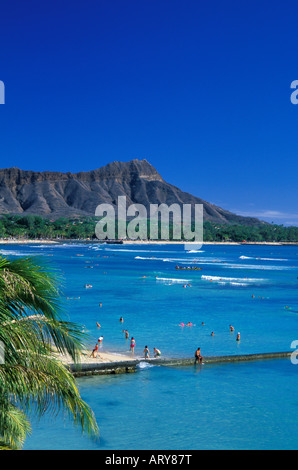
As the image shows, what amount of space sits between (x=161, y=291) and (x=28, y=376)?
5666 centimetres

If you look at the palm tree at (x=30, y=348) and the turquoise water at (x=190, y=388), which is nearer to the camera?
the palm tree at (x=30, y=348)

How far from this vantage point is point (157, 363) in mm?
25906

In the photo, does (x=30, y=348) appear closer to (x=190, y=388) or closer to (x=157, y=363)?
(x=190, y=388)

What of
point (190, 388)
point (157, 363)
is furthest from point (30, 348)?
point (157, 363)

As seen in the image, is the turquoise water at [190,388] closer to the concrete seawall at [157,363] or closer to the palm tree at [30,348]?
the concrete seawall at [157,363]

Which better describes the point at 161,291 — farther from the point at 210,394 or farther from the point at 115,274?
the point at 210,394

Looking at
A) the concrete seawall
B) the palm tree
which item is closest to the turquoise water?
the concrete seawall

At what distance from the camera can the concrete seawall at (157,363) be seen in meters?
22.9

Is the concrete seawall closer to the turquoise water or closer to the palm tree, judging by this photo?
the turquoise water

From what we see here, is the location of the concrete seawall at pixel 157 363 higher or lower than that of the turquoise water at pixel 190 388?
higher

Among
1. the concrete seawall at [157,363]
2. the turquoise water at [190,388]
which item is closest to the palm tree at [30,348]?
the turquoise water at [190,388]

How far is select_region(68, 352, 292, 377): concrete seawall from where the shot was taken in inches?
900

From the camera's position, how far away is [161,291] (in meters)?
62.3
